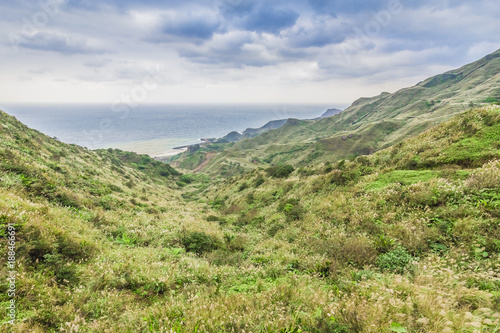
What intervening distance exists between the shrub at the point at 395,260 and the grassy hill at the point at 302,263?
33 mm

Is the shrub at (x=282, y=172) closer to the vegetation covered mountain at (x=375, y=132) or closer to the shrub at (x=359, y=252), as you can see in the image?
the shrub at (x=359, y=252)

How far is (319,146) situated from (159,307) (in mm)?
98567

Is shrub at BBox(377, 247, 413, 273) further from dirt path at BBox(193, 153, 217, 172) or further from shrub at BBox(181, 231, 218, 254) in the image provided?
dirt path at BBox(193, 153, 217, 172)

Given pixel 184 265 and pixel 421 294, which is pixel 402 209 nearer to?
pixel 421 294

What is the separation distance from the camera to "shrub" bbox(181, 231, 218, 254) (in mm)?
10859

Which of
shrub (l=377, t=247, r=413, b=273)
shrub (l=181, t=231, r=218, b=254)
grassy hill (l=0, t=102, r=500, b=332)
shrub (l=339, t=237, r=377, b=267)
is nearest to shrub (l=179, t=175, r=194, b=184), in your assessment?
grassy hill (l=0, t=102, r=500, b=332)

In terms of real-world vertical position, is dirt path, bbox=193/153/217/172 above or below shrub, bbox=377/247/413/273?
above

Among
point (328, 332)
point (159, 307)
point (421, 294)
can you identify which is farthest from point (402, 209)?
point (159, 307)

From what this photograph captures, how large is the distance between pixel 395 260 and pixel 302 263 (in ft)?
10.1

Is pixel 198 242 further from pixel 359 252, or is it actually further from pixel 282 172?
pixel 282 172

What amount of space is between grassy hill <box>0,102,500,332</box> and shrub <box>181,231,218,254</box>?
0.06 meters

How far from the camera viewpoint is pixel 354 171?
17641 millimetres

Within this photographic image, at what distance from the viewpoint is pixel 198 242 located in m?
11.4

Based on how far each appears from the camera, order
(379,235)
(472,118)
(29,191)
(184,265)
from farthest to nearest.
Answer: (472,118) < (29,191) < (379,235) < (184,265)
